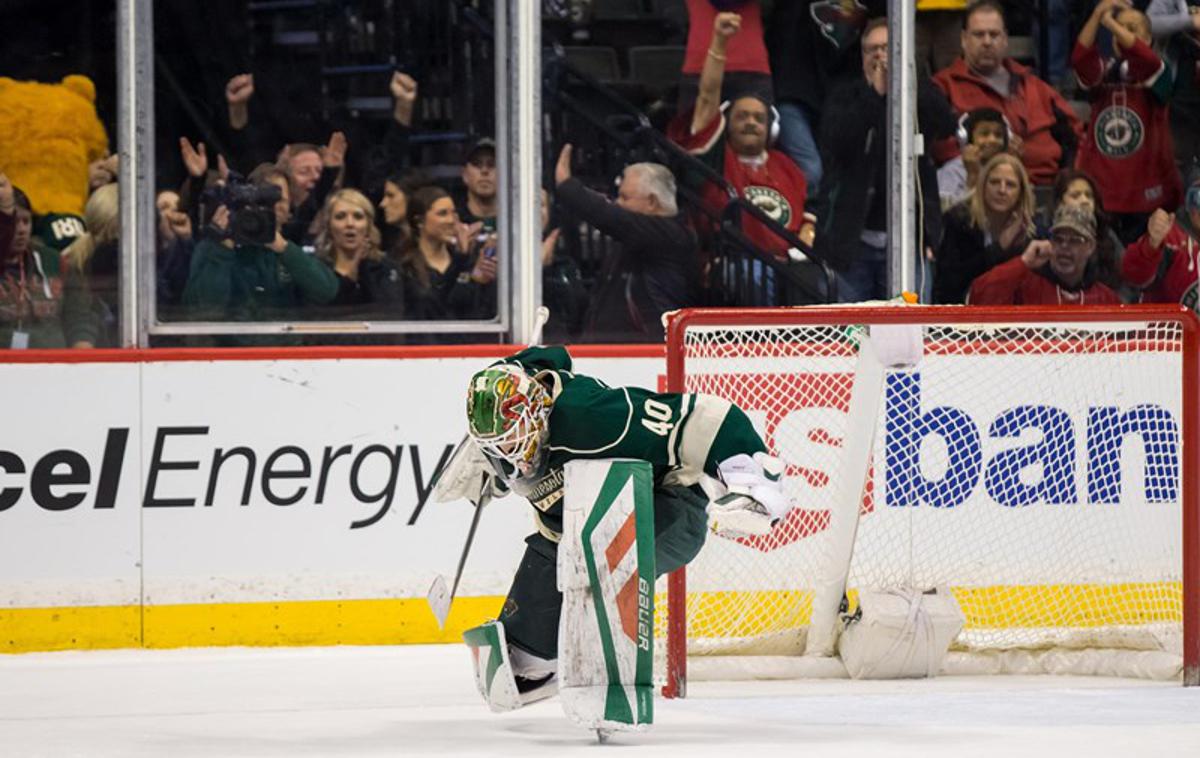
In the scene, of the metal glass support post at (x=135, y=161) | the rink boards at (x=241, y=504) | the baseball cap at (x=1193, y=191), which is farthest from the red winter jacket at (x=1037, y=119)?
the metal glass support post at (x=135, y=161)

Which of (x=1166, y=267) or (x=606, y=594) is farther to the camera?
(x=1166, y=267)

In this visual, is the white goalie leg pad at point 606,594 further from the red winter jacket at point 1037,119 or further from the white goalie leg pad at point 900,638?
the red winter jacket at point 1037,119

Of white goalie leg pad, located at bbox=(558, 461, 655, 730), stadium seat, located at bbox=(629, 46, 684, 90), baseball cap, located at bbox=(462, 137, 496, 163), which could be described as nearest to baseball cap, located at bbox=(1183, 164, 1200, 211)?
stadium seat, located at bbox=(629, 46, 684, 90)

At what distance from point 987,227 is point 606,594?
311cm

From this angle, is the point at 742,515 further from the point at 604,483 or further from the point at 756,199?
the point at 756,199

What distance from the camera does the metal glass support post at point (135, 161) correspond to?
6492 mm

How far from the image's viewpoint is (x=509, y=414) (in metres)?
4.36

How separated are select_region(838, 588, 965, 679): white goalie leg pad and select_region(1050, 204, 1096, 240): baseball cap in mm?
1972

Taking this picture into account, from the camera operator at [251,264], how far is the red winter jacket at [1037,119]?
2259 mm

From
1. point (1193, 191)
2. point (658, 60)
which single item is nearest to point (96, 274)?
point (658, 60)

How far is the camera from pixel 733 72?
22.6 feet

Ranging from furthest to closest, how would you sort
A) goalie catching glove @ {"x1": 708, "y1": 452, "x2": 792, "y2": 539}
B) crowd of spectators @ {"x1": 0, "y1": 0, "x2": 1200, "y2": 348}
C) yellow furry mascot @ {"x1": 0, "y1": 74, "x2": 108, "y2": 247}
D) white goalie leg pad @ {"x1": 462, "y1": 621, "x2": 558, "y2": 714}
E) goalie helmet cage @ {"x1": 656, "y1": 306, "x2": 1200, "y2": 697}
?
crowd of spectators @ {"x1": 0, "y1": 0, "x2": 1200, "y2": 348} < yellow furry mascot @ {"x1": 0, "y1": 74, "x2": 108, "y2": 247} < goalie helmet cage @ {"x1": 656, "y1": 306, "x2": 1200, "y2": 697} < white goalie leg pad @ {"x1": 462, "y1": 621, "x2": 558, "y2": 714} < goalie catching glove @ {"x1": 708, "y1": 452, "x2": 792, "y2": 539}

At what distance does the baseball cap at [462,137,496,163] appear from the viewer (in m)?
6.73

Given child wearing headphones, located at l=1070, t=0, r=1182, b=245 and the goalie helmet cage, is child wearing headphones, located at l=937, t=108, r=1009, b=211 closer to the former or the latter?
child wearing headphones, located at l=1070, t=0, r=1182, b=245
